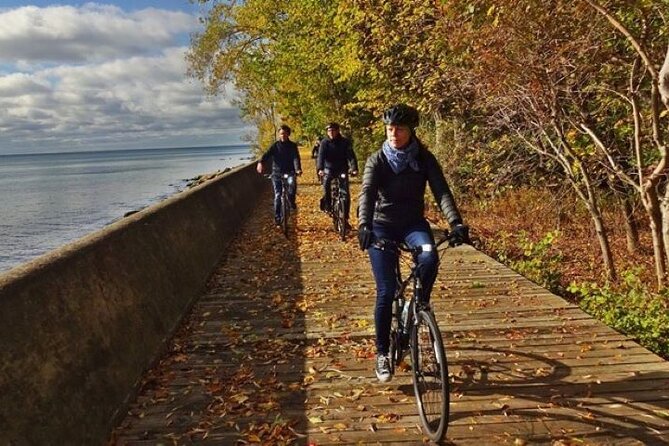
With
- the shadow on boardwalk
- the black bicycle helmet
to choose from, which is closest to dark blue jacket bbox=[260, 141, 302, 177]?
the shadow on boardwalk

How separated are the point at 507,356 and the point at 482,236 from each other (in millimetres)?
9117

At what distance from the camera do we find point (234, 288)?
27.7ft

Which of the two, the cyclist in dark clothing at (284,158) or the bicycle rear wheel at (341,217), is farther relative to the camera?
the cyclist in dark clothing at (284,158)

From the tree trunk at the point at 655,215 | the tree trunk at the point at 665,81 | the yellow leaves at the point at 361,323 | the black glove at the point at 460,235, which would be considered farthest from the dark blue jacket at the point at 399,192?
the tree trunk at the point at 655,215

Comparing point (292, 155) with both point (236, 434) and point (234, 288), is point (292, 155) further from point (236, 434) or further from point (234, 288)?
point (236, 434)

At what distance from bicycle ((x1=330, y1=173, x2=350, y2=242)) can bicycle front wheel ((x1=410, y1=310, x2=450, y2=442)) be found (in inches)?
304

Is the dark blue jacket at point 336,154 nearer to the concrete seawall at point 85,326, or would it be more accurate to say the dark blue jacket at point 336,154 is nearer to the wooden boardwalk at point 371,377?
the wooden boardwalk at point 371,377

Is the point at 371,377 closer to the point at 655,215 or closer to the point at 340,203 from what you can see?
the point at 655,215

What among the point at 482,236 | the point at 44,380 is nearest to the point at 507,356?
the point at 44,380

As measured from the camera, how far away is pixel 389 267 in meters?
4.61

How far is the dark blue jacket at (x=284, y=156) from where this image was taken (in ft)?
40.4

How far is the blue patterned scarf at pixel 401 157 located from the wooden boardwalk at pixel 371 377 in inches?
78.9

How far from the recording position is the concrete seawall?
126 inches

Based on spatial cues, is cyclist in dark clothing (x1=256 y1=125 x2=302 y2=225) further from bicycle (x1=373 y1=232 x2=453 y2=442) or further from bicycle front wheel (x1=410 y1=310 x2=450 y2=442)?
bicycle front wheel (x1=410 y1=310 x2=450 y2=442)
